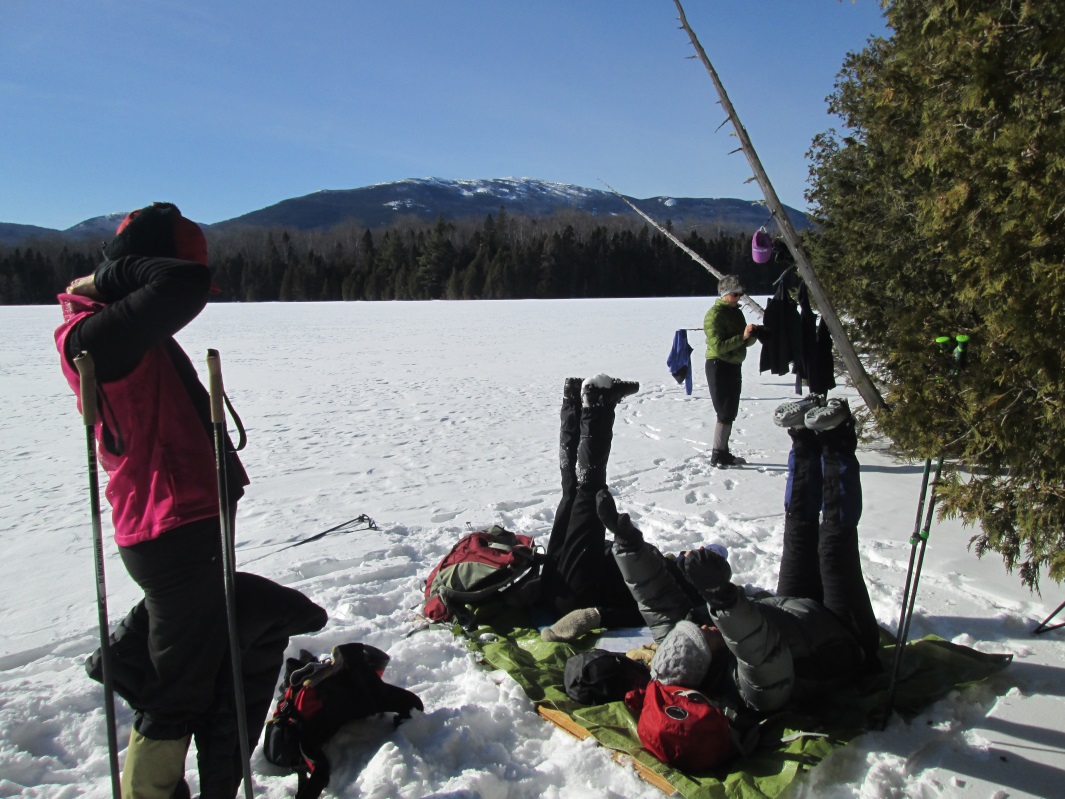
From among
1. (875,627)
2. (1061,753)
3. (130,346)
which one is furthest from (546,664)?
(130,346)

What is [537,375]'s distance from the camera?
1555cm

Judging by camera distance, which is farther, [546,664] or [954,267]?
[546,664]

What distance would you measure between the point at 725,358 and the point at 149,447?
6.20 meters

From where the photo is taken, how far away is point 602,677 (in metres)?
3.21

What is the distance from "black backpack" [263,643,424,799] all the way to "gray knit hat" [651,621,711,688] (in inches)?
42.9

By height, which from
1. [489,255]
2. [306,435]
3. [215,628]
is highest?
[489,255]

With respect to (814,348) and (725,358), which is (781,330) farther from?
(725,358)

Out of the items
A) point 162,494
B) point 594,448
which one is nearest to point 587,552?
point 594,448

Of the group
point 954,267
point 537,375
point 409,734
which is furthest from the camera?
point 537,375

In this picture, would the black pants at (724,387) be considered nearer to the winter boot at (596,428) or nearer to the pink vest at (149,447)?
the winter boot at (596,428)

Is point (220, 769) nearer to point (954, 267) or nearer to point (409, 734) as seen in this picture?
point (409, 734)

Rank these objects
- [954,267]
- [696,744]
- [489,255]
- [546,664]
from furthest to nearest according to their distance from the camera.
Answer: [489,255] → [546,664] → [954,267] → [696,744]

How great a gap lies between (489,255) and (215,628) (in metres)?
60.7

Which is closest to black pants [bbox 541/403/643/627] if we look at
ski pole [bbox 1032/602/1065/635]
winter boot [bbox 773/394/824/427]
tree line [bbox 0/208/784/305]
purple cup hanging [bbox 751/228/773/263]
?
winter boot [bbox 773/394/824/427]
